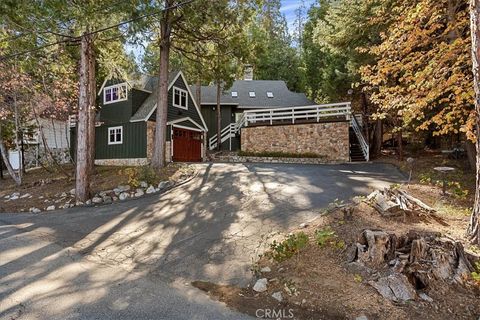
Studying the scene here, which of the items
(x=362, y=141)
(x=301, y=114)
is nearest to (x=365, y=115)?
(x=362, y=141)

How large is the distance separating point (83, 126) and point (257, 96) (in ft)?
63.1

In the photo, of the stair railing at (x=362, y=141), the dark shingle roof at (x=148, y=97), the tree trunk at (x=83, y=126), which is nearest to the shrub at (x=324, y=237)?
the tree trunk at (x=83, y=126)

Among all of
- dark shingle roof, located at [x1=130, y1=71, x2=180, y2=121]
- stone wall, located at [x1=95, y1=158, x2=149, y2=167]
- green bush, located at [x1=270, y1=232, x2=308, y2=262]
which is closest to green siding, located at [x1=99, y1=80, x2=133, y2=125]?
dark shingle roof, located at [x1=130, y1=71, x2=180, y2=121]

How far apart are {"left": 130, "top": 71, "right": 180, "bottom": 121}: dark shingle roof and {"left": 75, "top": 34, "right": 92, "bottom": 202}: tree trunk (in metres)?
6.13

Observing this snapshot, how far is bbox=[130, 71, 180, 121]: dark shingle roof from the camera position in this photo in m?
16.5

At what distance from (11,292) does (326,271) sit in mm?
4074

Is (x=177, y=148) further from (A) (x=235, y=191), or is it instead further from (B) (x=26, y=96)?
(A) (x=235, y=191)

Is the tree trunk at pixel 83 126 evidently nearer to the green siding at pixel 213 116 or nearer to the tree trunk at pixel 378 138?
the green siding at pixel 213 116

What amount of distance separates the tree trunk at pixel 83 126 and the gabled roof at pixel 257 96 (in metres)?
15.7

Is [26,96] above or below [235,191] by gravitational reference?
above

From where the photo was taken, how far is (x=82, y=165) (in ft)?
31.5

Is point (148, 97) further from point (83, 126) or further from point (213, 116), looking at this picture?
point (83, 126)

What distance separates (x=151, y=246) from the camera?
18.2 ft

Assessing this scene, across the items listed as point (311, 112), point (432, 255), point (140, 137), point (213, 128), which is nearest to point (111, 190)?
point (140, 137)
